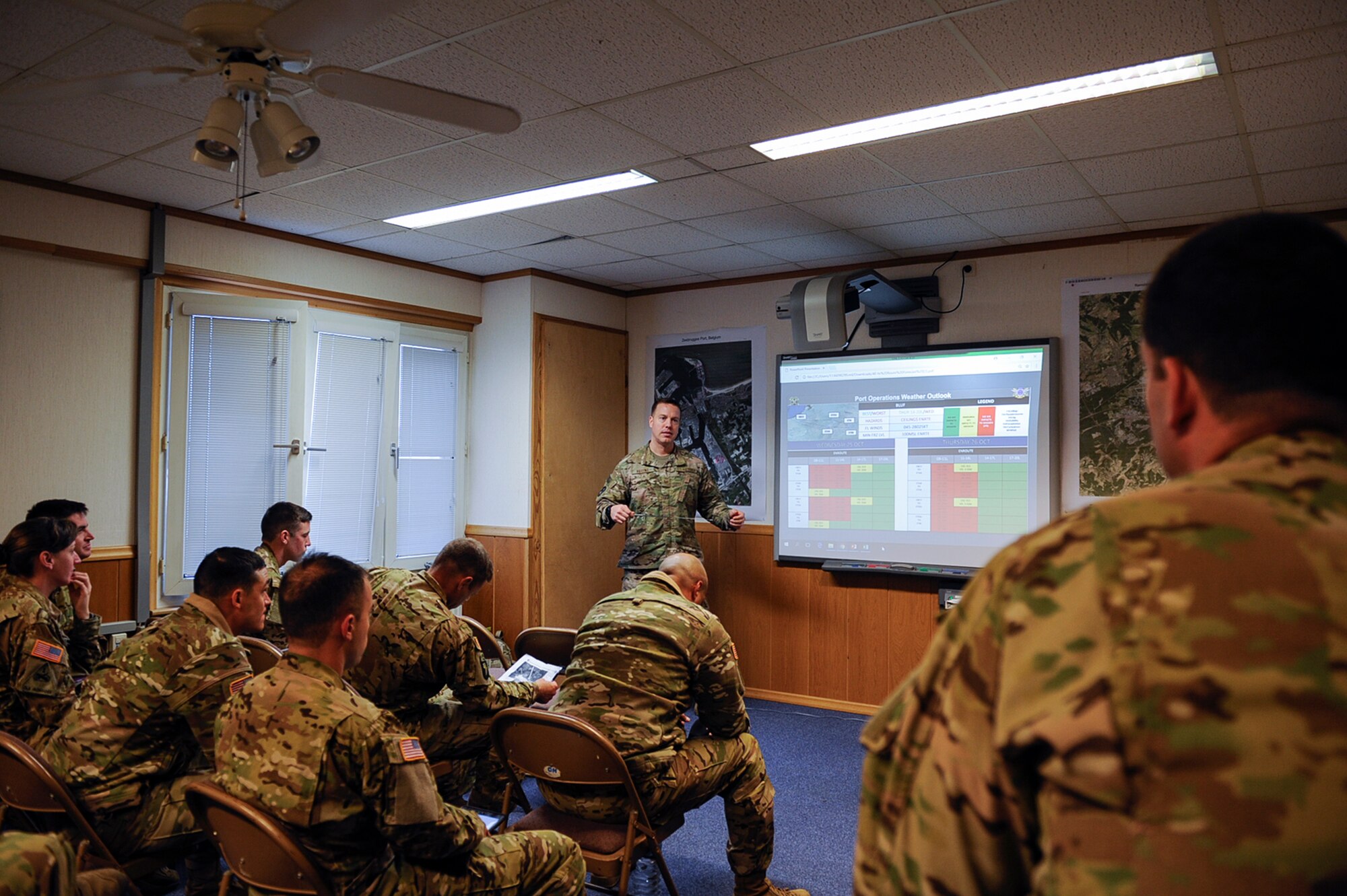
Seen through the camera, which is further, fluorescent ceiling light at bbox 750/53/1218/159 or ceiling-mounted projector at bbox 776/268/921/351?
ceiling-mounted projector at bbox 776/268/921/351

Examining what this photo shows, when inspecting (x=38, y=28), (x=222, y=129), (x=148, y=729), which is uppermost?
(x=38, y=28)

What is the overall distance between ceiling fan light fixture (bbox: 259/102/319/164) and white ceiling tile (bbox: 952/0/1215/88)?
178cm

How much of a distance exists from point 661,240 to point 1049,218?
2.03m

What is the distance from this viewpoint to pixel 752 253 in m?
5.38

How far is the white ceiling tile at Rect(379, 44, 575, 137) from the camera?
8.96ft

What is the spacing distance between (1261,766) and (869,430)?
4.89 metres

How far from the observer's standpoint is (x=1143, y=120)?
3.19 m

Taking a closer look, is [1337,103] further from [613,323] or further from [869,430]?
[613,323]

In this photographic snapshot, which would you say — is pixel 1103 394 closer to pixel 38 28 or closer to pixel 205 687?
pixel 205 687

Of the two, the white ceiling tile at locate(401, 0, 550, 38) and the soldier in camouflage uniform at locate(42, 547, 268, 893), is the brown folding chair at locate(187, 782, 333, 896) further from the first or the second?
the white ceiling tile at locate(401, 0, 550, 38)

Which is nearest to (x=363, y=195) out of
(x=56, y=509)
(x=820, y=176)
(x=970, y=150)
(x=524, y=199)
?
(x=524, y=199)

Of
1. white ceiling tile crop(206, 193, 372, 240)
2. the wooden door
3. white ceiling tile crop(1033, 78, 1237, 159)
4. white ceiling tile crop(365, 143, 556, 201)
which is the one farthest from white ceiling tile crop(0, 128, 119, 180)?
white ceiling tile crop(1033, 78, 1237, 159)

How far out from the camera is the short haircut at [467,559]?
10.3 feet

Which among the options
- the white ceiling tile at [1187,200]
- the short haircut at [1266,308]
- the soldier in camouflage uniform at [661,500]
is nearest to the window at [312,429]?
the soldier in camouflage uniform at [661,500]
